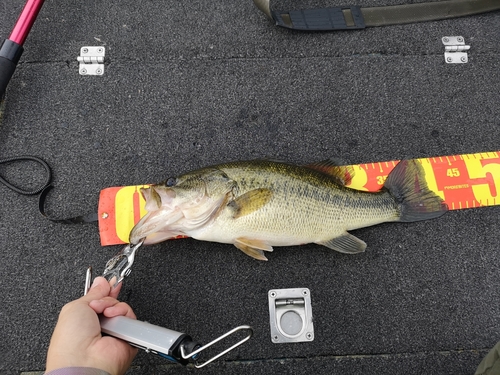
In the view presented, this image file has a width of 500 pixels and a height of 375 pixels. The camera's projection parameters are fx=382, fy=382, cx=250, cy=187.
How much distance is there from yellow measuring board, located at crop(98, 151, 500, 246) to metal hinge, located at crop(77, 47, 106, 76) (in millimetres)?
882

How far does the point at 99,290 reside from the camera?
72.7 inches

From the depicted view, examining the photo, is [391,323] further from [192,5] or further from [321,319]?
[192,5]

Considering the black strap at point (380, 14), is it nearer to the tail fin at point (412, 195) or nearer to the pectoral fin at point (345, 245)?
the tail fin at point (412, 195)

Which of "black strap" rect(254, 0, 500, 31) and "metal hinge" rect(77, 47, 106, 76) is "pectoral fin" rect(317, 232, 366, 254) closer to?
"black strap" rect(254, 0, 500, 31)

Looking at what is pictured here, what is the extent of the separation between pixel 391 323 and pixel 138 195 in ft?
5.60

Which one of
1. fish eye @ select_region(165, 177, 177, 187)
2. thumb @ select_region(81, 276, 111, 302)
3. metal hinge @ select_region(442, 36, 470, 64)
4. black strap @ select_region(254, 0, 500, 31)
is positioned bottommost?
thumb @ select_region(81, 276, 111, 302)

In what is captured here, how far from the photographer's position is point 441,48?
277cm

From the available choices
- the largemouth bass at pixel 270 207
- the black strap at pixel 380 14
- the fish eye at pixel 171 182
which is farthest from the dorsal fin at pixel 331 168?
the black strap at pixel 380 14

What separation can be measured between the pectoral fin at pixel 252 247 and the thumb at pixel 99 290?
702mm

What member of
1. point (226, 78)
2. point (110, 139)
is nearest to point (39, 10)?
point (110, 139)

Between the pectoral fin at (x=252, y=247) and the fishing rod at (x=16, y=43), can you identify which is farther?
the fishing rod at (x=16, y=43)

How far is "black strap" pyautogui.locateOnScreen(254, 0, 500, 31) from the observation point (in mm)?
2748

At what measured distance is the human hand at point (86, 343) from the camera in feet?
5.17

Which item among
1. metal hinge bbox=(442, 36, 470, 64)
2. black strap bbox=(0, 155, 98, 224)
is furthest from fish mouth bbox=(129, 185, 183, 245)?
metal hinge bbox=(442, 36, 470, 64)
